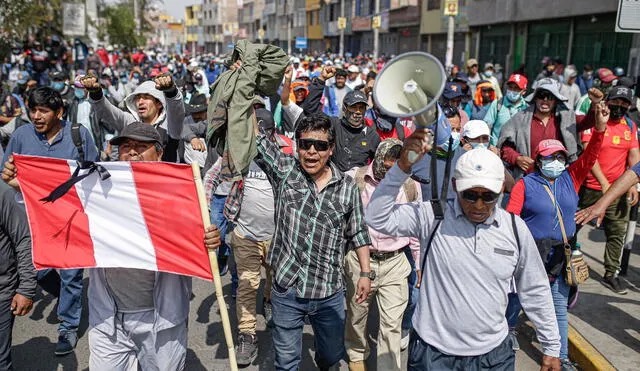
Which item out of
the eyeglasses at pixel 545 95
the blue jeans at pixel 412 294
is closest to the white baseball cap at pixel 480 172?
the blue jeans at pixel 412 294

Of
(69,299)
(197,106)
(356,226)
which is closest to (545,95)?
(356,226)

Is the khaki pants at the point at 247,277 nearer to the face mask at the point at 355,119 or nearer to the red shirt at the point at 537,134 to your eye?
the face mask at the point at 355,119

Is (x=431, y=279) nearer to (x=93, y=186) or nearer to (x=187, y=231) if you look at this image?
(x=187, y=231)

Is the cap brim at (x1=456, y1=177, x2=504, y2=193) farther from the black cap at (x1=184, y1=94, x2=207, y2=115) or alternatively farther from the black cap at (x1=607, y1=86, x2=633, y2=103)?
the black cap at (x1=184, y1=94, x2=207, y2=115)

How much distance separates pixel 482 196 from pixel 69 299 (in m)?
3.59

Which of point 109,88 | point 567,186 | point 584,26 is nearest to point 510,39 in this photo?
point 584,26

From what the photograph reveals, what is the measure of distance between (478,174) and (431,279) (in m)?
0.60

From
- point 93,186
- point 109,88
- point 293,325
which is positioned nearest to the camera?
point 93,186

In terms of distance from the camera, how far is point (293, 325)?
3709mm

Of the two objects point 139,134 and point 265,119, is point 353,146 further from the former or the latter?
point 139,134

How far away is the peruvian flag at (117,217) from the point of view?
132 inches

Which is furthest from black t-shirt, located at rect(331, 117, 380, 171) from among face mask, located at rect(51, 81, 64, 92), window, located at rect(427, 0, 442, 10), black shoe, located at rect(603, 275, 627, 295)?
window, located at rect(427, 0, 442, 10)

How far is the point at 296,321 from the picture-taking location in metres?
3.71

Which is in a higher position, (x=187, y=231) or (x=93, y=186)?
(x=93, y=186)
